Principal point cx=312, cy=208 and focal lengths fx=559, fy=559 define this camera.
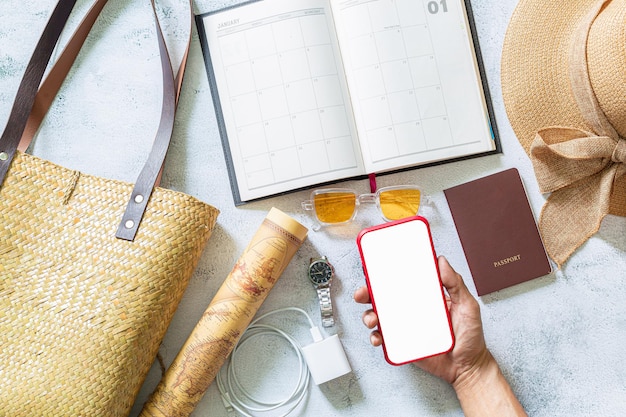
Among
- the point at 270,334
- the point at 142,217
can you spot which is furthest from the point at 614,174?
the point at 142,217

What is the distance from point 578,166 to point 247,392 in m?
0.64

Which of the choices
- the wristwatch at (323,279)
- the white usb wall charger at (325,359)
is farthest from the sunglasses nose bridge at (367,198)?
the white usb wall charger at (325,359)

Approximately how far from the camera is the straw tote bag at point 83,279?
78cm

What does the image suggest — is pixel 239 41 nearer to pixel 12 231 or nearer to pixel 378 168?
pixel 378 168

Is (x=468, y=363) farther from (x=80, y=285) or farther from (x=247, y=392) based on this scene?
(x=80, y=285)

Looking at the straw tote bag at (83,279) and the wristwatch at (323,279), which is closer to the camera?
the straw tote bag at (83,279)

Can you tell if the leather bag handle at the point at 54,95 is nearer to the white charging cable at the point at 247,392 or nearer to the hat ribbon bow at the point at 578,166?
the white charging cable at the point at 247,392

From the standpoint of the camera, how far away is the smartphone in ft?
2.64

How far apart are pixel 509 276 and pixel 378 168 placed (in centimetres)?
28

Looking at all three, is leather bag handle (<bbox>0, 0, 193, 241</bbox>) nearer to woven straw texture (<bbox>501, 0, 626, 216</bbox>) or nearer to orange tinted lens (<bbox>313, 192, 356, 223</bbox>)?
orange tinted lens (<bbox>313, 192, 356, 223</bbox>)

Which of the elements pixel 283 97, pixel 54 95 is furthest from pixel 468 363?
pixel 54 95

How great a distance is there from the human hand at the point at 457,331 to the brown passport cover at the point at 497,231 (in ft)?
0.26

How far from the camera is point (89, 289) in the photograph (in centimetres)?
80

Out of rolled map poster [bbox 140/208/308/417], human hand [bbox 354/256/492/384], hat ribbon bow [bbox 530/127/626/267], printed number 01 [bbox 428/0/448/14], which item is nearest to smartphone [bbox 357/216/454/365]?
human hand [bbox 354/256/492/384]
